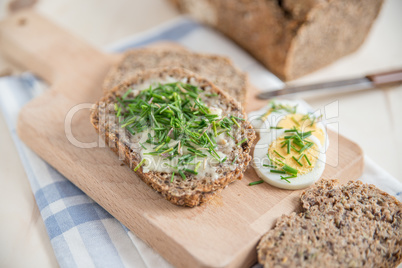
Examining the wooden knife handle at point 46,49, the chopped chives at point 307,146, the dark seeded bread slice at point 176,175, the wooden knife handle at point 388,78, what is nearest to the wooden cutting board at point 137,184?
the wooden knife handle at point 46,49

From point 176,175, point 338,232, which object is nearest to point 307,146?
point 338,232

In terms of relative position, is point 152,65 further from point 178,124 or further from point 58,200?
point 58,200

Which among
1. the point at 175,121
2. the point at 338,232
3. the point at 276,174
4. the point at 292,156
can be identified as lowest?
the point at 338,232

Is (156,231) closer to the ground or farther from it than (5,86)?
closer to the ground

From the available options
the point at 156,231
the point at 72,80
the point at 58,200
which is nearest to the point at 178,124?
the point at 156,231

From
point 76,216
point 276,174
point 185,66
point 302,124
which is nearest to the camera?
point 276,174

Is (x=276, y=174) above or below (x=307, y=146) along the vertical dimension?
below

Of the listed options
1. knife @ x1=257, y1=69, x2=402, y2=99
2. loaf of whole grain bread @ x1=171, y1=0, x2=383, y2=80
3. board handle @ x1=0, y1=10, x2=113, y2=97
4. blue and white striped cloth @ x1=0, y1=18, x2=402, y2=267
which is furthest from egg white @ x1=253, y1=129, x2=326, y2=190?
A: board handle @ x1=0, y1=10, x2=113, y2=97

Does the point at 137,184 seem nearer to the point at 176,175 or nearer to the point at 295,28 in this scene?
the point at 176,175
